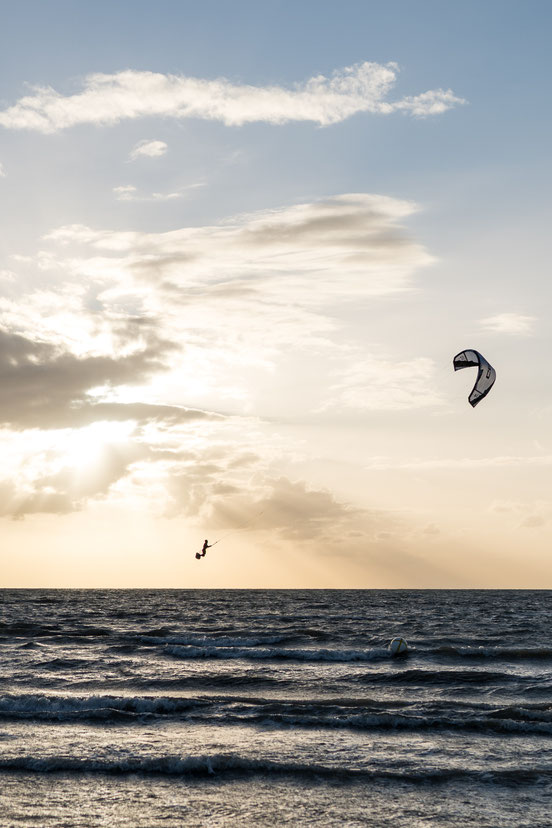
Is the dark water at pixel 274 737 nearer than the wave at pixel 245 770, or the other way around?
the dark water at pixel 274 737

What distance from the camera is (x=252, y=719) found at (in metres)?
18.9

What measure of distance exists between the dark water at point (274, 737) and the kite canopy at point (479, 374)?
10.2 m

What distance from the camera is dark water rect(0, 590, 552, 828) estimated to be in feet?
39.0

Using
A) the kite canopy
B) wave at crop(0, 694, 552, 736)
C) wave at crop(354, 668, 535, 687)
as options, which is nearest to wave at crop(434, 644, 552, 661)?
wave at crop(354, 668, 535, 687)

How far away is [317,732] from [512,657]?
17922mm

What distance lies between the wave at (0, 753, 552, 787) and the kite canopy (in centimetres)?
1609

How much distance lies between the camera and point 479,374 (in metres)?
28.7

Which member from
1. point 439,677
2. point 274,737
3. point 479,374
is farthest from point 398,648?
point 274,737

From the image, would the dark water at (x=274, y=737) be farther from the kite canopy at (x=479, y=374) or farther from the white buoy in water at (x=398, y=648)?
the kite canopy at (x=479, y=374)

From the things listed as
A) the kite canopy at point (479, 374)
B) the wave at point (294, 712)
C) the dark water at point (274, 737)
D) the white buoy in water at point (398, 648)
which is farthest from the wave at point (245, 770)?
the white buoy in water at point (398, 648)

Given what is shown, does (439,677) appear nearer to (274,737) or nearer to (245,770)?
(274,737)

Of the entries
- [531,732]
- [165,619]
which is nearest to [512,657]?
[531,732]

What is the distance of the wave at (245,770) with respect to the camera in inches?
534

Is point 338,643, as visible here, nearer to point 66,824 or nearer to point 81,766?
point 81,766
